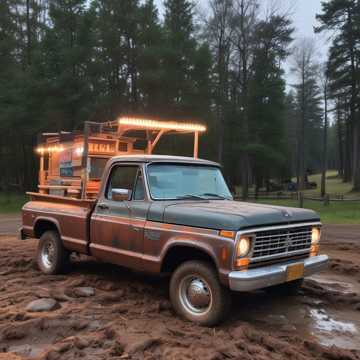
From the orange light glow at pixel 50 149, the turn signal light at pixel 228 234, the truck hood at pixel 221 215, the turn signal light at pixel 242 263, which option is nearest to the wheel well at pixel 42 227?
the orange light glow at pixel 50 149

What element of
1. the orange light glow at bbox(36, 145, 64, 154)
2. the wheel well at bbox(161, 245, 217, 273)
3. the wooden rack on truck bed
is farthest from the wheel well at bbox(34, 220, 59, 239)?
the wheel well at bbox(161, 245, 217, 273)


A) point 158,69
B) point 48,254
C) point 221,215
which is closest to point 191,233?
point 221,215

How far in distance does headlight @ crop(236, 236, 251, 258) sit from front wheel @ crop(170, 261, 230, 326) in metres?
0.43

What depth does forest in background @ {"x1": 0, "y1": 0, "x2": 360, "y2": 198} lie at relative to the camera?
25.7 m

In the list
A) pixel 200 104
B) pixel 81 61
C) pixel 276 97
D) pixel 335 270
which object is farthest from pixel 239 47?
pixel 335 270

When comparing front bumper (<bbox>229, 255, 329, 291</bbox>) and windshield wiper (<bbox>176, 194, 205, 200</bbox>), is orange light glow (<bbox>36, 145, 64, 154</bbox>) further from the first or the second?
front bumper (<bbox>229, 255, 329, 291</bbox>)

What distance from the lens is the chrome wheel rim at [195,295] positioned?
486 centimetres

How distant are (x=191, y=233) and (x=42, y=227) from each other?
383cm

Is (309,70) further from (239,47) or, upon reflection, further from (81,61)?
(81,61)

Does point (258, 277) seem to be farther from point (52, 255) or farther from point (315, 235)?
point (52, 255)

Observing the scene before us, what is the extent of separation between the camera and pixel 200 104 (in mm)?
28328

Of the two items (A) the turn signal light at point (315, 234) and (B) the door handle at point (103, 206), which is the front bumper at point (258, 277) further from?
(B) the door handle at point (103, 206)

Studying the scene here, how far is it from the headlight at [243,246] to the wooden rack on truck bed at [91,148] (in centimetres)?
318

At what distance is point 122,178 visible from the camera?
6.09 metres
